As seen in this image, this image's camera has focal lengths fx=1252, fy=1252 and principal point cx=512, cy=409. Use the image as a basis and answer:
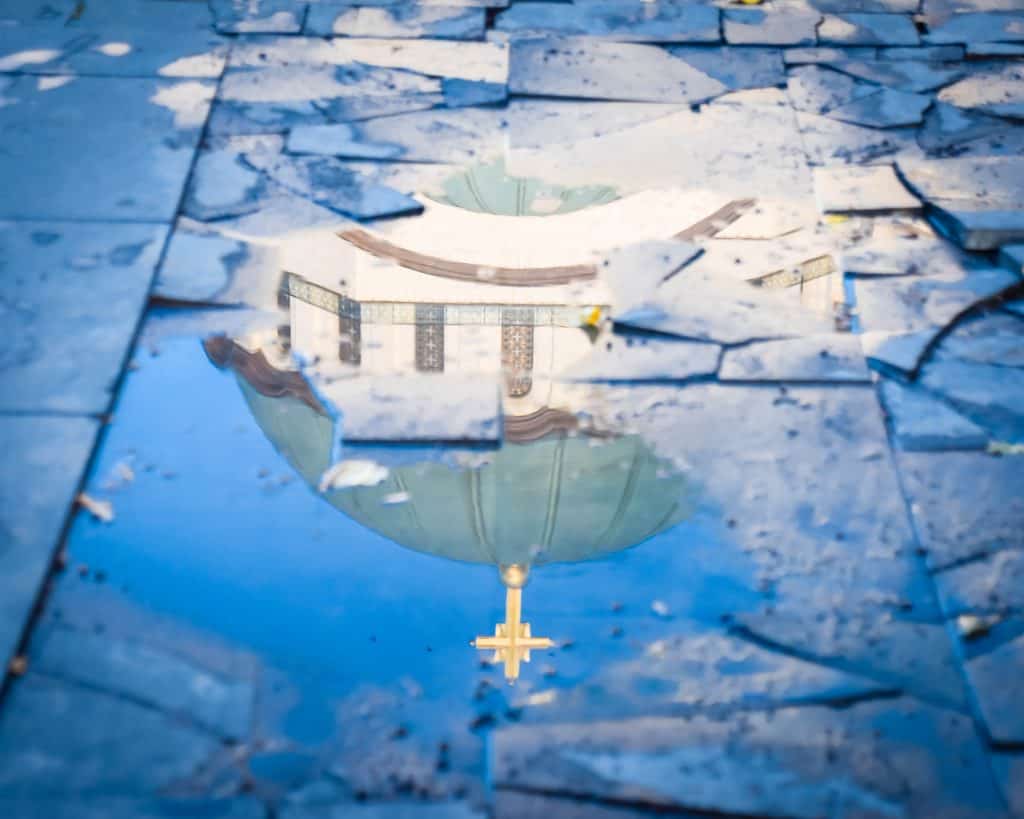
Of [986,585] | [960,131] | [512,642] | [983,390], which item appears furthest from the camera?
[960,131]

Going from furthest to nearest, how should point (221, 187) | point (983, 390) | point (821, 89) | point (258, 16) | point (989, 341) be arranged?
point (258, 16) < point (821, 89) < point (221, 187) < point (989, 341) < point (983, 390)

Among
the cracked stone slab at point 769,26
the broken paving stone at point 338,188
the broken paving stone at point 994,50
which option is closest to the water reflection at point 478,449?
the broken paving stone at point 338,188

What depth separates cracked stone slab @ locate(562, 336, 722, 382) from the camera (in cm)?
329

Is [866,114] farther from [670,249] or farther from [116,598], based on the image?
[116,598]

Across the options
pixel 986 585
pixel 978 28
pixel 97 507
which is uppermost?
pixel 97 507

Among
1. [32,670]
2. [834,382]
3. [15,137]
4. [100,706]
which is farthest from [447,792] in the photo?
[15,137]

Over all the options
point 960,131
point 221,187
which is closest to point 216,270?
point 221,187

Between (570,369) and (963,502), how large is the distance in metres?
1.04

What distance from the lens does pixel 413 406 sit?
3105 millimetres

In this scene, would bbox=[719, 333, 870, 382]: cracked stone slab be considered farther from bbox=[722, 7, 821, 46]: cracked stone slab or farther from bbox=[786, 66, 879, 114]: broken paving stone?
bbox=[722, 7, 821, 46]: cracked stone slab

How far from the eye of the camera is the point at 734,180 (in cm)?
420

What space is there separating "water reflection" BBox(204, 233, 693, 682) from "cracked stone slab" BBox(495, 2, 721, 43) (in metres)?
2.02

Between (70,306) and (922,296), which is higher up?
(70,306)

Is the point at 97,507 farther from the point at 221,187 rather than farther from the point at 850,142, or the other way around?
the point at 850,142
